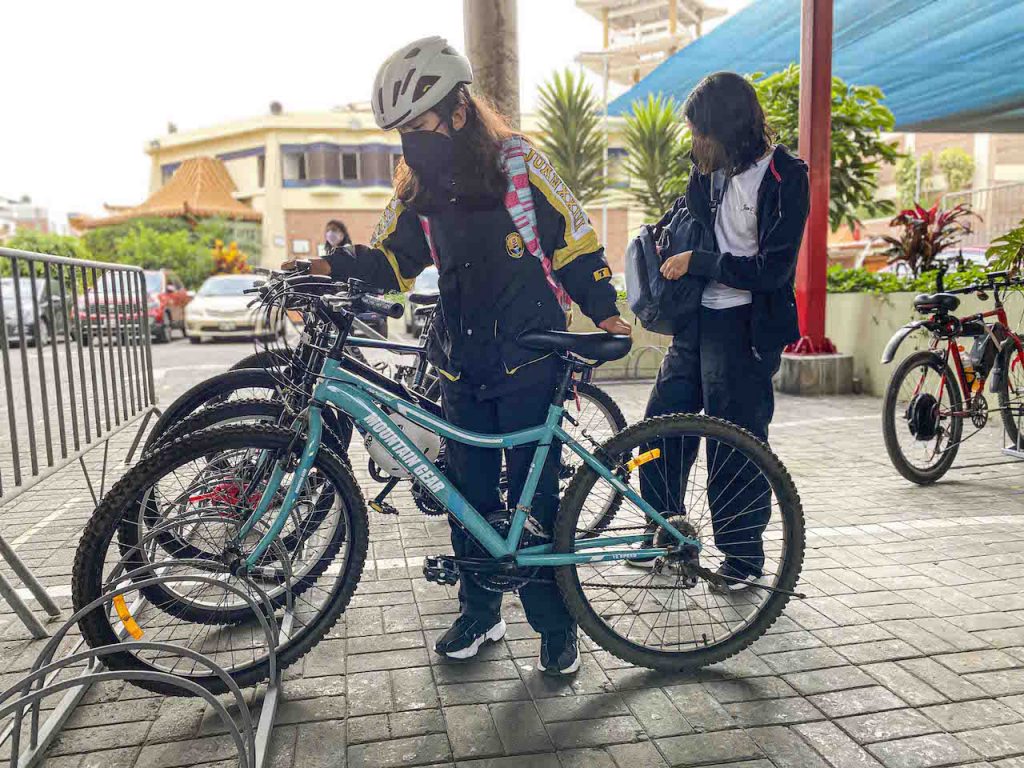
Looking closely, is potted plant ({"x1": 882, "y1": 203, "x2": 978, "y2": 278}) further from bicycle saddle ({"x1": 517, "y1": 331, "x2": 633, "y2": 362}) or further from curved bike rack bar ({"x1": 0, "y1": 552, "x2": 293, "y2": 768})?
curved bike rack bar ({"x1": 0, "y1": 552, "x2": 293, "y2": 768})

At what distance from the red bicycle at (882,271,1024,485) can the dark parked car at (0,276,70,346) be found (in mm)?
4349

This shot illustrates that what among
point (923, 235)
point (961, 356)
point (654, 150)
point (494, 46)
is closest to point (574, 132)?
point (654, 150)

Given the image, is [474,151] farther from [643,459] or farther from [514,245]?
[643,459]

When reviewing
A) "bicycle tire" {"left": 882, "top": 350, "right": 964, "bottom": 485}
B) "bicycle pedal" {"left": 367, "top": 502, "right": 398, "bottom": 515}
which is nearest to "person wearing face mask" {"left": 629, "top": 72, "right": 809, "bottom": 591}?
"bicycle pedal" {"left": 367, "top": 502, "right": 398, "bottom": 515}

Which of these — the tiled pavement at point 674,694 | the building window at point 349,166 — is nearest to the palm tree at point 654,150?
the tiled pavement at point 674,694

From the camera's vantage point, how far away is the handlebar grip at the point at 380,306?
125 inches

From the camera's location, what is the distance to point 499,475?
117 inches

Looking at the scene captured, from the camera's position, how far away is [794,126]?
9500 mm

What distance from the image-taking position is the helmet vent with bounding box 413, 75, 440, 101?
2.61m

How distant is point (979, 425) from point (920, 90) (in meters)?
9.53

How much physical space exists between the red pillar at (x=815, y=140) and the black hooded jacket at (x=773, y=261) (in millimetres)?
5201

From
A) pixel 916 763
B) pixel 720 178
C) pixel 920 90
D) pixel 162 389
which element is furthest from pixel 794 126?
pixel 916 763

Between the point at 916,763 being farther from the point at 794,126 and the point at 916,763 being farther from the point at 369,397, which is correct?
the point at 794,126

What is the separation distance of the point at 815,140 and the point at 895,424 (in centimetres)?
407
